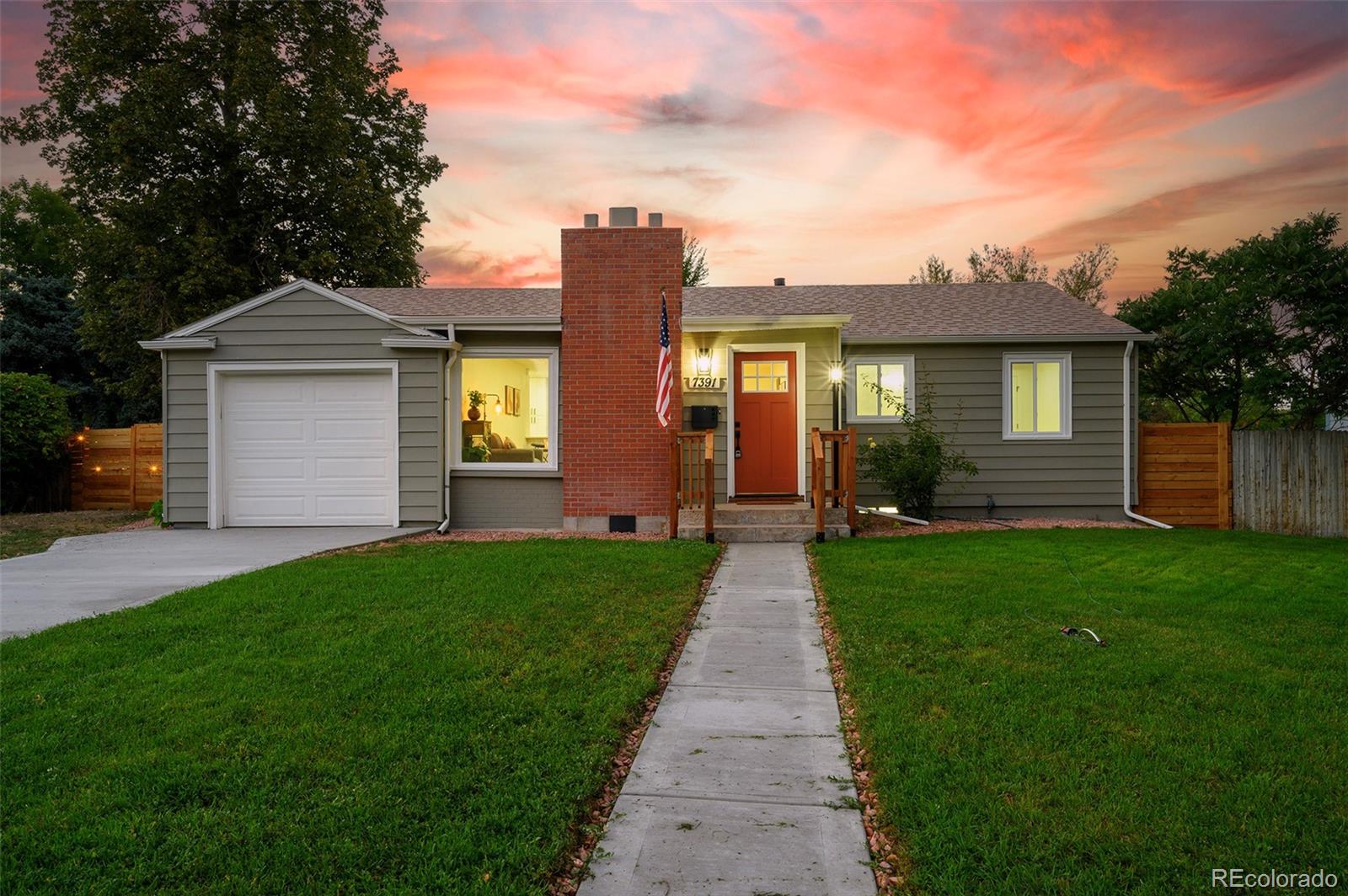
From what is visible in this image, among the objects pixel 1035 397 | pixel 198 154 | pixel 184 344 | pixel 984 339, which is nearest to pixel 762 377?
pixel 984 339

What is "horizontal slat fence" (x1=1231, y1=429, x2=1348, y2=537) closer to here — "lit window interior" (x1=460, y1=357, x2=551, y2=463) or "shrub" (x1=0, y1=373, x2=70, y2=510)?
"lit window interior" (x1=460, y1=357, x2=551, y2=463)

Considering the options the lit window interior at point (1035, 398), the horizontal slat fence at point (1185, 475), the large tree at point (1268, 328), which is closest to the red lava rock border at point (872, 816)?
the lit window interior at point (1035, 398)

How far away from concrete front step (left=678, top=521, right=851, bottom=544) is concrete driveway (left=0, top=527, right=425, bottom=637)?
3786 millimetres

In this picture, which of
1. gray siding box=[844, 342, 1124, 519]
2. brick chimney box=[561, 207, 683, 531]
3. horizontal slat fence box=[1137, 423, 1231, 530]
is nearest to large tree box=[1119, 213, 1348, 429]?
horizontal slat fence box=[1137, 423, 1231, 530]

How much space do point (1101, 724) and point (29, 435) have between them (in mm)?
16997

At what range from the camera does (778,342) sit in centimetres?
1070

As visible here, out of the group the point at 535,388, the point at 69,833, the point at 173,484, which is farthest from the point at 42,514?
the point at 69,833

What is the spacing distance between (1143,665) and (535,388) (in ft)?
27.5

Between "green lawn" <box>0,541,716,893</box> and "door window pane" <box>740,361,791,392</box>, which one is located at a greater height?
"door window pane" <box>740,361,791,392</box>

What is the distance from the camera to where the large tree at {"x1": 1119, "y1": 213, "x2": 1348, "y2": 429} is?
455 inches

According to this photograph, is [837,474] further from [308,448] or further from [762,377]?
[308,448]

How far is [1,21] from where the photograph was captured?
1549 centimetres

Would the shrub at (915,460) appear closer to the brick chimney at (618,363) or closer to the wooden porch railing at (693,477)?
the wooden porch railing at (693,477)

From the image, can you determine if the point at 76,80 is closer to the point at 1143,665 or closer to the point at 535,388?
the point at 535,388
